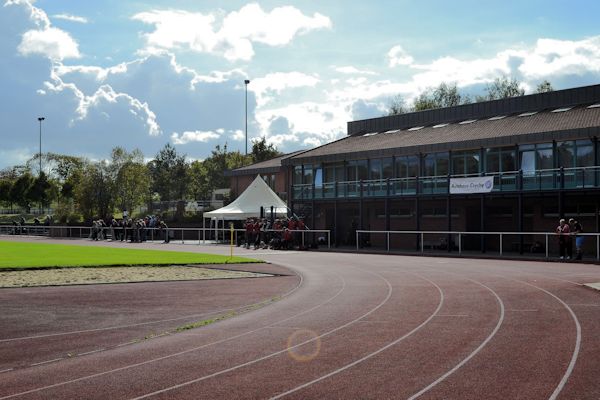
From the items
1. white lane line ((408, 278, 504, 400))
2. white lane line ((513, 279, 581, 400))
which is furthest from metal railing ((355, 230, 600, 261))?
white lane line ((408, 278, 504, 400))

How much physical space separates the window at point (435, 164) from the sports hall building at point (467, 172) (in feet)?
0.19

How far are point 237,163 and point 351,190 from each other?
4464 cm

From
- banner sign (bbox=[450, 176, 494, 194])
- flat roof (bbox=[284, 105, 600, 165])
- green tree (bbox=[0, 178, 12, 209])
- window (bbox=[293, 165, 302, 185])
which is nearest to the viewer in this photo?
flat roof (bbox=[284, 105, 600, 165])

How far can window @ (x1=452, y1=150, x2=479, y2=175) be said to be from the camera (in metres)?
38.7

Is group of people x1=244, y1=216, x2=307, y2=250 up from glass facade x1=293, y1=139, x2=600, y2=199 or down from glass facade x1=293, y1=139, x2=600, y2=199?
down

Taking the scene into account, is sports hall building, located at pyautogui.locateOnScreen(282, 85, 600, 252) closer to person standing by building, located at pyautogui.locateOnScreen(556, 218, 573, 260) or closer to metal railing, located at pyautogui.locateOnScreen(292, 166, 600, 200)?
metal railing, located at pyautogui.locateOnScreen(292, 166, 600, 200)

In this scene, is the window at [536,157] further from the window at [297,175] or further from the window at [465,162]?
the window at [297,175]

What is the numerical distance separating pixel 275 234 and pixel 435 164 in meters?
10.1

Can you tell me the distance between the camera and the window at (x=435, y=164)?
40.2m

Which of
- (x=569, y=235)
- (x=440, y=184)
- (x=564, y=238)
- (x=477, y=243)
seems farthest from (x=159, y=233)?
(x=569, y=235)

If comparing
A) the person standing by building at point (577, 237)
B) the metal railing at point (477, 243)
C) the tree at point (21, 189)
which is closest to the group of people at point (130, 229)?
the metal railing at point (477, 243)

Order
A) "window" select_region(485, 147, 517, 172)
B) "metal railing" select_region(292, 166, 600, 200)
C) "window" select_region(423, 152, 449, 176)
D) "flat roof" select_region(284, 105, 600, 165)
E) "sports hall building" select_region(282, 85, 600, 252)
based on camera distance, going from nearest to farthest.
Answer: "metal railing" select_region(292, 166, 600, 200) < "sports hall building" select_region(282, 85, 600, 252) < "flat roof" select_region(284, 105, 600, 165) < "window" select_region(485, 147, 517, 172) < "window" select_region(423, 152, 449, 176)

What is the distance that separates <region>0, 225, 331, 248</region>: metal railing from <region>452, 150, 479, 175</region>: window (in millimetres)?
8135

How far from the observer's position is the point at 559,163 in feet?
114
